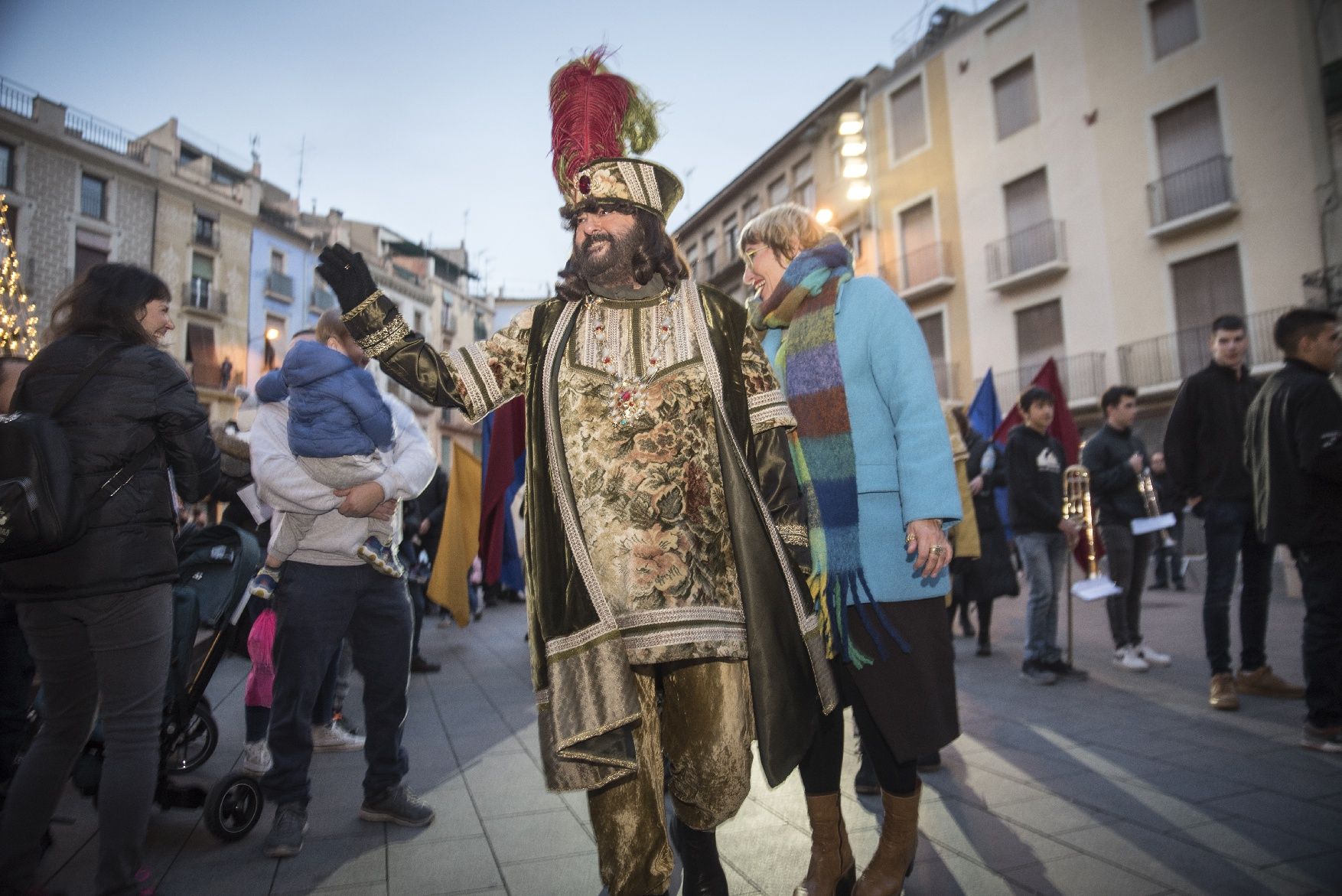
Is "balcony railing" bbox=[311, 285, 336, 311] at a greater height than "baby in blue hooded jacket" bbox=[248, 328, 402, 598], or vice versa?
"balcony railing" bbox=[311, 285, 336, 311]

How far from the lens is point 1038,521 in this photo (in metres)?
5.84

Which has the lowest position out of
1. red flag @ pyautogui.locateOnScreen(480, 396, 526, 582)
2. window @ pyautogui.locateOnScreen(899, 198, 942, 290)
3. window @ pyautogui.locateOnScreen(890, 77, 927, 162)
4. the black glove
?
red flag @ pyautogui.locateOnScreen(480, 396, 526, 582)

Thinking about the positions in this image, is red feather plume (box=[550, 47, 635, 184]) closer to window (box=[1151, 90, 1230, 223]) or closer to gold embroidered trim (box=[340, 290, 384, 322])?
gold embroidered trim (box=[340, 290, 384, 322])

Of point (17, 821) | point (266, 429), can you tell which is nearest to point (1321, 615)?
point (266, 429)

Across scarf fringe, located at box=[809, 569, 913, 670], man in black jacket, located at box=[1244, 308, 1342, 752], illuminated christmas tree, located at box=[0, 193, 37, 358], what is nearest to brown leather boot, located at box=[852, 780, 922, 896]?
scarf fringe, located at box=[809, 569, 913, 670]

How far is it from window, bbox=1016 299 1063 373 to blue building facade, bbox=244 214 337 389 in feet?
83.3

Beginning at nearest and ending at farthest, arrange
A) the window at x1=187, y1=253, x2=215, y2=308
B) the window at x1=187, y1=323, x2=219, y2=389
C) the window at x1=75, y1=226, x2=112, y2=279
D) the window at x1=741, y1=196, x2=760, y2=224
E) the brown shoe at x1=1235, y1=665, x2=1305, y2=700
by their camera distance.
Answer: the brown shoe at x1=1235, y1=665, x2=1305, y2=700, the window at x1=75, y1=226, x2=112, y2=279, the window at x1=187, y1=323, x2=219, y2=389, the window at x1=187, y1=253, x2=215, y2=308, the window at x1=741, y1=196, x2=760, y2=224

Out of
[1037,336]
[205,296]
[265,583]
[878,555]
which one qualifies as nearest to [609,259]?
[878,555]

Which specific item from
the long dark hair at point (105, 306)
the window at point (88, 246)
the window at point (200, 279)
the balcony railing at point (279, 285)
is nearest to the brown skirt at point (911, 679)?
the long dark hair at point (105, 306)

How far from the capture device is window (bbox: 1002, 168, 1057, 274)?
20469mm

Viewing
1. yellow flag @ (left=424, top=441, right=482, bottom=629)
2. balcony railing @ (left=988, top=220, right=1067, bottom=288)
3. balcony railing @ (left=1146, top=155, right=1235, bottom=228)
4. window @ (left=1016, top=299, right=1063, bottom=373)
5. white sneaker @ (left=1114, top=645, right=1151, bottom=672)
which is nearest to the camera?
white sneaker @ (left=1114, top=645, right=1151, bottom=672)

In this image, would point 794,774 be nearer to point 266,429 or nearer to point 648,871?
point 648,871

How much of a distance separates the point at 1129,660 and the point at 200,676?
566 cm

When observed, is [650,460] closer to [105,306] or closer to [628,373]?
[628,373]
